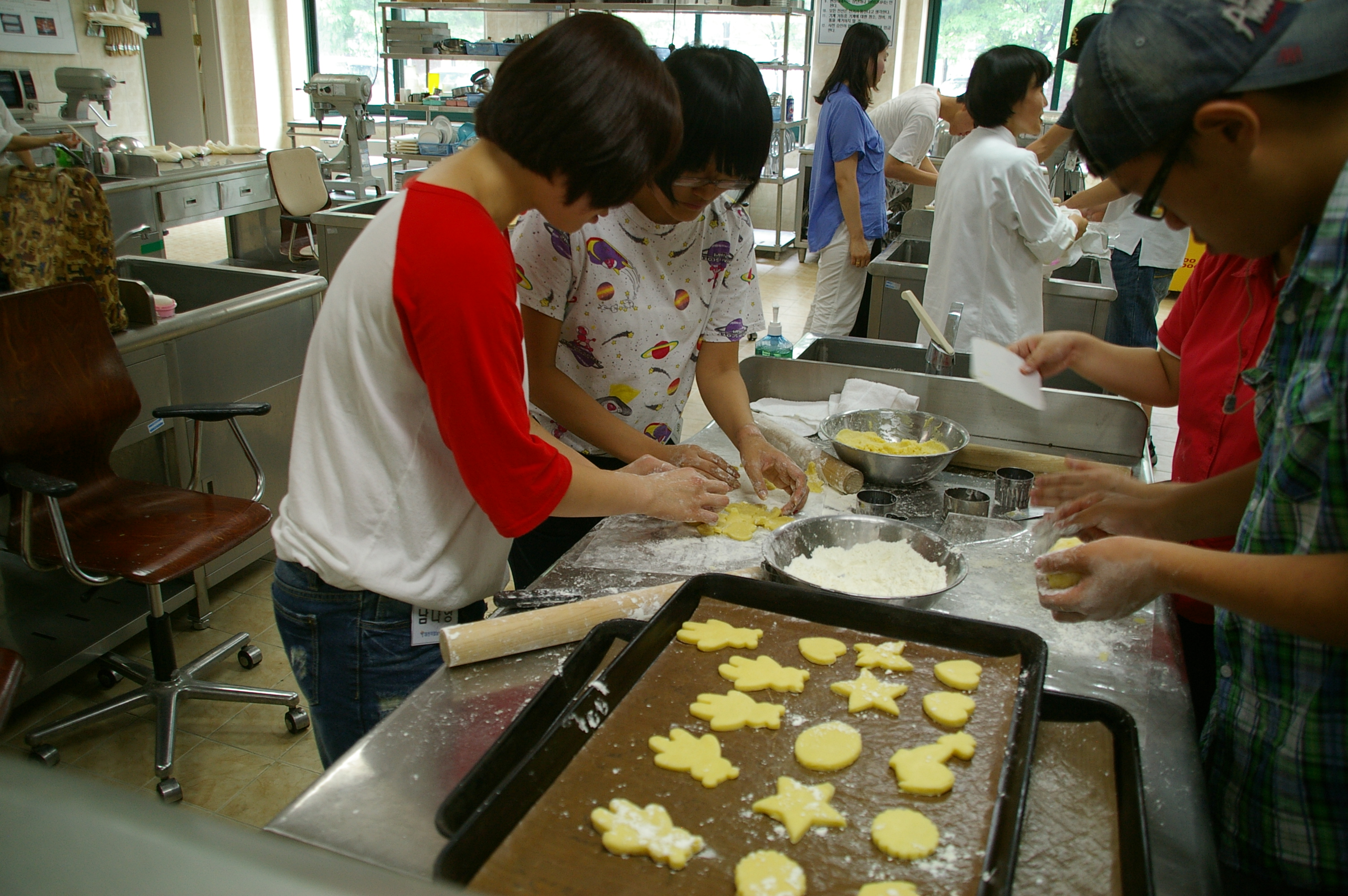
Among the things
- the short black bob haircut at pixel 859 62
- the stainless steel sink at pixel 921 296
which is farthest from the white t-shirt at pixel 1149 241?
the short black bob haircut at pixel 859 62

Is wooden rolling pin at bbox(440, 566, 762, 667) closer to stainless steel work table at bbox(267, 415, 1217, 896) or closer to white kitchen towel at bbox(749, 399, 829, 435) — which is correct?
stainless steel work table at bbox(267, 415, 1217, 896)

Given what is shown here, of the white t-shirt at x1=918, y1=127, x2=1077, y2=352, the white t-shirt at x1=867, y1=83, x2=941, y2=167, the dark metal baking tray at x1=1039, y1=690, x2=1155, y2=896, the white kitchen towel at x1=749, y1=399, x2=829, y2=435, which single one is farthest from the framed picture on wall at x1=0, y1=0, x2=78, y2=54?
the dark metal baking tray at x1=1039, y1=690, x2=1155, y2=896

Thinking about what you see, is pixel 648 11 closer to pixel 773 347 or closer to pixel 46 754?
pixel 773 347

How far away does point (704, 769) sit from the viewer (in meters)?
0.94

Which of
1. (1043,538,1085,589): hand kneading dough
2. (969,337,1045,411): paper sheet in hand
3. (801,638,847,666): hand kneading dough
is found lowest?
(801,638,847,666): hand kneading dough

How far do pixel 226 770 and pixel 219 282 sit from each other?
73.4 inches

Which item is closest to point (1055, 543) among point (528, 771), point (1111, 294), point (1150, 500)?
point (1150, 500)

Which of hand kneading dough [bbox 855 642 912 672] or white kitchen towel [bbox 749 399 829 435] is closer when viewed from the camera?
hand kneading dough [bbox 855 642 912 672]

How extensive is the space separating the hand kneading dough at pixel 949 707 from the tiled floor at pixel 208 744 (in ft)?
5.29

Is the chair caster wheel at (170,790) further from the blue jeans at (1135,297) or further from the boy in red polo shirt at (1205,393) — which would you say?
the blue jeans at (1135,297)

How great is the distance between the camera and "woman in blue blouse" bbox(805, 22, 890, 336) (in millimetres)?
4203

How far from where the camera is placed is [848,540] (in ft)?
5.13

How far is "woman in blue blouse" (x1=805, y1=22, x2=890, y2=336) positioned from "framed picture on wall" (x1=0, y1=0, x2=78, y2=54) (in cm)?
679

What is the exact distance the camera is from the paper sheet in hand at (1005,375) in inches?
58.2
